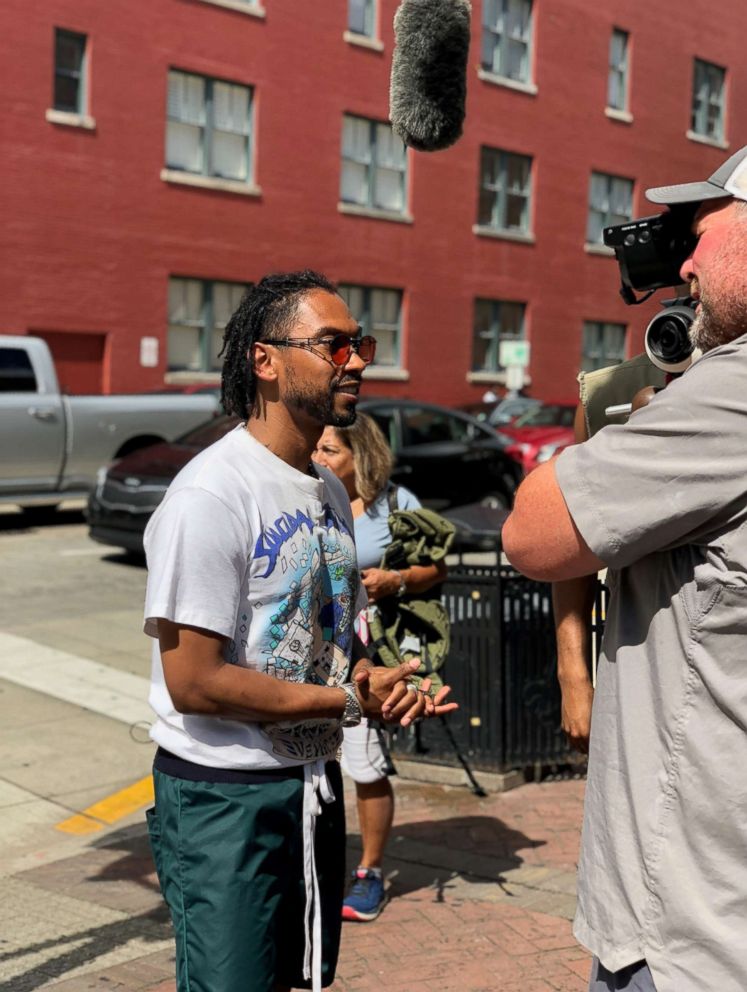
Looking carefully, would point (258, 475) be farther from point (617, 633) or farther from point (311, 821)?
point (617, 633)

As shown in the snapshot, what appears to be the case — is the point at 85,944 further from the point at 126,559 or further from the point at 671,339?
the point at 126,559

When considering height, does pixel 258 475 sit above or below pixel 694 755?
above

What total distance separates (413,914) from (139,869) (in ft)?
3.74

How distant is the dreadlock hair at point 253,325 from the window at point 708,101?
34.1m

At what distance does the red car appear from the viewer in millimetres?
17844

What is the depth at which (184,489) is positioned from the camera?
269 cm

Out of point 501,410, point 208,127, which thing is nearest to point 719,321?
point 501,410

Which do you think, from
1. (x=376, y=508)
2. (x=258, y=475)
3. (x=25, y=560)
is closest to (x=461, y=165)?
(x=25, y=560)

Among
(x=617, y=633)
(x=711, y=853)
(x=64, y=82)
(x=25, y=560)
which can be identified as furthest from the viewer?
(x=64, y=82)

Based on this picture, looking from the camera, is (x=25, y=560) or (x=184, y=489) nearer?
(x=184, y=489)

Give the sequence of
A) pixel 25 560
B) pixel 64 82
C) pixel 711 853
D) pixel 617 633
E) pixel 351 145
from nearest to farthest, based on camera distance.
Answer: pixel 711 853 → pixel 617 633 → pixel 25 560 → pixel 64 82 → pixel 351 145

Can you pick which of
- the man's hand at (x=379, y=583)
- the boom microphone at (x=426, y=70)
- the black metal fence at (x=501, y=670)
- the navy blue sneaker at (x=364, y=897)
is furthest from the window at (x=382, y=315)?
the boom microphone at (x=426, y=70)

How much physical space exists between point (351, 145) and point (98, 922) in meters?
23.3

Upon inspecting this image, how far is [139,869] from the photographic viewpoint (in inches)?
205
